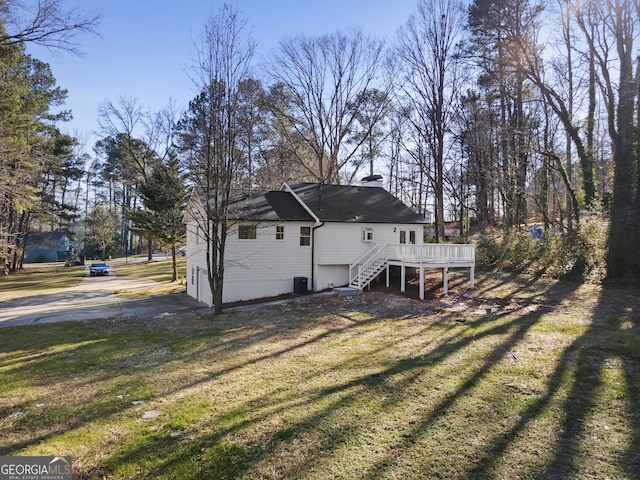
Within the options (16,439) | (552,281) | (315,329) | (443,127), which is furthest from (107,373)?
(443,127)

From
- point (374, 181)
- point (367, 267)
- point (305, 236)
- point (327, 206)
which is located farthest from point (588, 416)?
point (374, 181)

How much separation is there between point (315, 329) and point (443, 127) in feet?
57.9

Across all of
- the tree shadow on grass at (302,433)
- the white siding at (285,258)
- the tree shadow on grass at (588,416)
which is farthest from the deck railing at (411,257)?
the tree shadow on grass at (302,433)

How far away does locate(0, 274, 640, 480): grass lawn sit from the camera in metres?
3.99

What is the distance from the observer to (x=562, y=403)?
17.3 feet

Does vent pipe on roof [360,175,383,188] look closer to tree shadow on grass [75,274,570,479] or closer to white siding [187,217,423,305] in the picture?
white siding [187,217,423,305]

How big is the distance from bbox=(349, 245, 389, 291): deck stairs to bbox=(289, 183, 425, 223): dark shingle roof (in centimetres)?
176

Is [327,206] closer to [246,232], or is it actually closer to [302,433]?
[246,232]

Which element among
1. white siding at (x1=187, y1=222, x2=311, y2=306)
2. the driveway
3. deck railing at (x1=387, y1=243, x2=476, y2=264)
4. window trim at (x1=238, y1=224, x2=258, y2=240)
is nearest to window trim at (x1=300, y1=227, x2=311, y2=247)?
white siding at (x1=187, y1=222, x2=311, y2=306)
